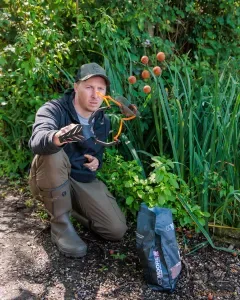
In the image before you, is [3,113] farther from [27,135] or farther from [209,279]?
[209,279]

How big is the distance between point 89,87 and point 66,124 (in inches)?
10.5

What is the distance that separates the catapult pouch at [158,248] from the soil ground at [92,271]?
0.09m

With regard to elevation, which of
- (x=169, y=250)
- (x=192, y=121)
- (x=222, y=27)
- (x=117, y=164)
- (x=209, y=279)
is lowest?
(x=209, y=279)

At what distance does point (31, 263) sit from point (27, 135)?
53.3 inches

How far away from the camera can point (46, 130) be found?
2299 millimetres

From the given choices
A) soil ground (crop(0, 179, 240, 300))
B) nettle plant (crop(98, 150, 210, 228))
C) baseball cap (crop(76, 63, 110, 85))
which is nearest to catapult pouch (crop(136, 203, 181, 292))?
soil ground (crop(0, 179, 240, 300))

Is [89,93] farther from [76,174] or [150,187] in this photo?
[150,187]

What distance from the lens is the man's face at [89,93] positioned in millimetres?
2631

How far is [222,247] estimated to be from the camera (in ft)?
9.04

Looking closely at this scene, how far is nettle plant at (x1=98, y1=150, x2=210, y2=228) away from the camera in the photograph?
2.69m

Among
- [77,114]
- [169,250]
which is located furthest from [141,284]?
[77,114]

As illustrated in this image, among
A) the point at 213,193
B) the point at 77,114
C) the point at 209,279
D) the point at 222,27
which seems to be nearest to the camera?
the point at 209,279

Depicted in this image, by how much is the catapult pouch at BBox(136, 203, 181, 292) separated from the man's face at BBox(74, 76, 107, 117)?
0.72 metres

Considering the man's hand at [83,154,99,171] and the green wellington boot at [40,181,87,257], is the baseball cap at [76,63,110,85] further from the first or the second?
the green wellington boot at [40,181,87,257]
